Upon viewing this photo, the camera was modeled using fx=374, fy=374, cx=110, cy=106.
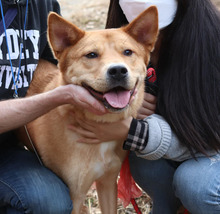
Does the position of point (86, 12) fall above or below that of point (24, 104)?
below

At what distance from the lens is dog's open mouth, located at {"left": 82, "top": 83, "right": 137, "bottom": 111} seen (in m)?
2.08

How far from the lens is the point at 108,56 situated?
218 cm

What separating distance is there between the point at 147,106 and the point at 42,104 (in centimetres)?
83

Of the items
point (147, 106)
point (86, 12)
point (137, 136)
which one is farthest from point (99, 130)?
point (86, 12)

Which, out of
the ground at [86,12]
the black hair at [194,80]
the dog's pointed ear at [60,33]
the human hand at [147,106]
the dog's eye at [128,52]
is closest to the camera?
the dog's pointed ear at [60,33]

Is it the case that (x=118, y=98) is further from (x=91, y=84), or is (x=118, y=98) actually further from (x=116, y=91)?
(x=91, y=84)

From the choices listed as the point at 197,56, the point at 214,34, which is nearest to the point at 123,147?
the point at 197,56

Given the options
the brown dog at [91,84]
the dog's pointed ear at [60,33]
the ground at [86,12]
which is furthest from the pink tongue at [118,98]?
the ground at [86,12]

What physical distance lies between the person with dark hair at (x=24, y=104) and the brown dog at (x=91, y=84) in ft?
0.31

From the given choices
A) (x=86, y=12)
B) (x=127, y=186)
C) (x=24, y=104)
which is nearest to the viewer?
(x=24, y=104)

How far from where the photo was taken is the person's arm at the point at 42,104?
6.91 ft

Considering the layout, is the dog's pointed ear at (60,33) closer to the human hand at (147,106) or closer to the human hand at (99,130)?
the human hand at (99,130)

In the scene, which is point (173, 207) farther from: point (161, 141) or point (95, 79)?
point (95, 79)

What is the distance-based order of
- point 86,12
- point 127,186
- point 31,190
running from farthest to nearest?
point 86,12
point 127,186
point 31,190
